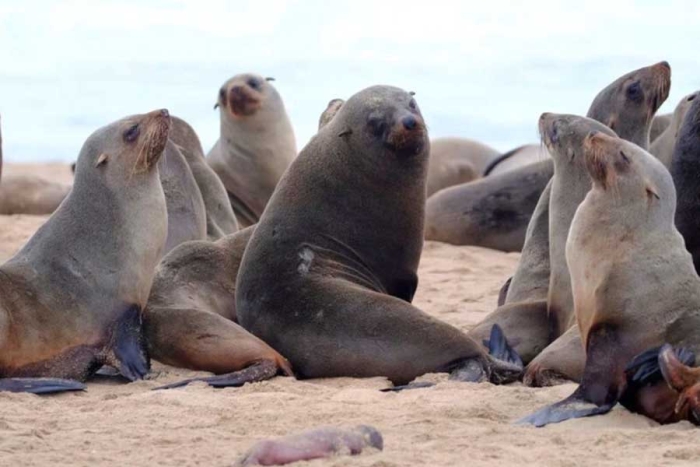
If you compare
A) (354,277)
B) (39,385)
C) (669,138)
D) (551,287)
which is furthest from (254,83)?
(39,385)

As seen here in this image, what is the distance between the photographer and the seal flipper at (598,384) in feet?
18.3

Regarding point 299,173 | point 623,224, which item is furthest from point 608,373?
point 299,173

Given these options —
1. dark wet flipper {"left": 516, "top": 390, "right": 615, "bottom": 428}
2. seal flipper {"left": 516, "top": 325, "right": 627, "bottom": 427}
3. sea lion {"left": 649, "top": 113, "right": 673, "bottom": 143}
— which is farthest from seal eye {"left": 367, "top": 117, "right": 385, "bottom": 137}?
sea lion {"left": 649, "top": 113, "right": 673, "bottom": 143}

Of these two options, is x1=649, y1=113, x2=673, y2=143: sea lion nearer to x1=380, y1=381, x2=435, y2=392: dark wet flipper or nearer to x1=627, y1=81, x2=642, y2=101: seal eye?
x1=627, y1=81, x2=642, y2=101: seal eye

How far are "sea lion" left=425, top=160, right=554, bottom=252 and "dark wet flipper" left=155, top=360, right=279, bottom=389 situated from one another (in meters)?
5.23

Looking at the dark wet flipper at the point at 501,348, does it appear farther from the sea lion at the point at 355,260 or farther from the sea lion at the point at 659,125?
the sea lion at the point at 659,125

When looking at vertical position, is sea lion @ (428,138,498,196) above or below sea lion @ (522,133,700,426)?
below

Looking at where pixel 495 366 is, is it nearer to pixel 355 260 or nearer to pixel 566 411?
pixel 355 260

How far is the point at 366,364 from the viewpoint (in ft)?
22.6

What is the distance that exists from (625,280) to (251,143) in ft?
25.5

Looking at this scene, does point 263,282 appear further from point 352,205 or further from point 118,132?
point 118,132

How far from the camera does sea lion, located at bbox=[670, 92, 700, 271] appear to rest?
776cm

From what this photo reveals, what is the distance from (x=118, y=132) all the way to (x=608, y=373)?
311 cm

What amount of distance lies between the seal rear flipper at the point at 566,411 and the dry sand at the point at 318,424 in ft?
0.18
